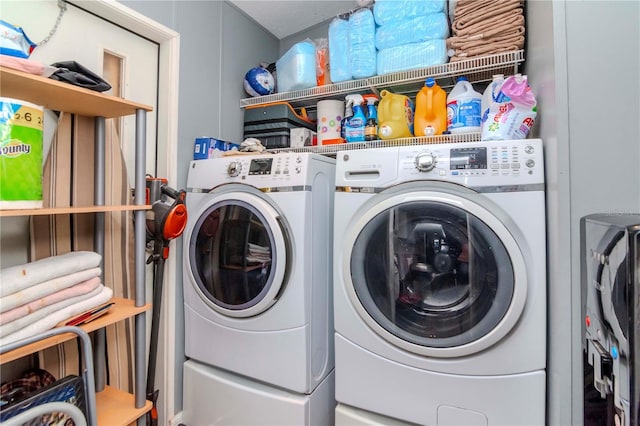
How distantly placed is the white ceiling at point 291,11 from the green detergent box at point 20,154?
4.88 ft

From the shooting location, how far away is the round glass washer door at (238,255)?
132 centimetres

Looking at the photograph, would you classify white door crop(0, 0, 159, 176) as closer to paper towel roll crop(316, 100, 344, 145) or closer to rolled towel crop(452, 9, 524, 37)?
paper towel roll crop(316, 100, 344, 145)

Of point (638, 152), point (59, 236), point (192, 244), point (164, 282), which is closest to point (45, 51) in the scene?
point (59, 236)

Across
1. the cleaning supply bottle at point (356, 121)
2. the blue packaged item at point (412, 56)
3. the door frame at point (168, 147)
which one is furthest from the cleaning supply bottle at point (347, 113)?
the door frame at point (168, 147)

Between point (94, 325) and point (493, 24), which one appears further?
point (493, 24)

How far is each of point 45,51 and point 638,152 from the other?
2014mm

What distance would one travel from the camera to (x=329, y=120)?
6.23ft

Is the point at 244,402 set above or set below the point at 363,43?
below

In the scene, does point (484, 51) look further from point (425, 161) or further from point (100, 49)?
point (100, 49)

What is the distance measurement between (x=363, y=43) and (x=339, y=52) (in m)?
0.15

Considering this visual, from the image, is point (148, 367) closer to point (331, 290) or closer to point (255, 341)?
point (255, 341)

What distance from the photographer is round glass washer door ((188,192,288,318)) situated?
52.1 inches

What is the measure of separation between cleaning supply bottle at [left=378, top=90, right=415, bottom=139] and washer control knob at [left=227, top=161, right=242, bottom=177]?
76cm

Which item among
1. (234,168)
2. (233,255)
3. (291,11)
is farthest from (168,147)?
(291,11)
